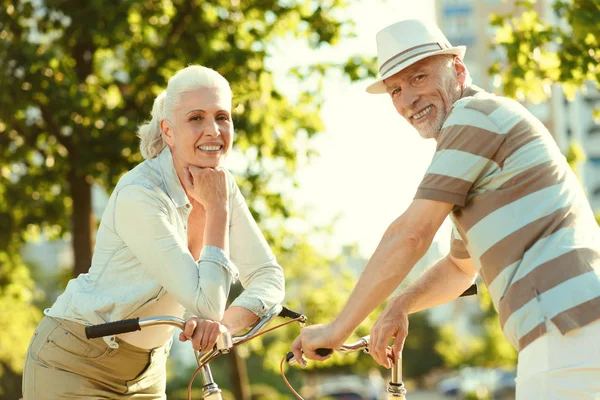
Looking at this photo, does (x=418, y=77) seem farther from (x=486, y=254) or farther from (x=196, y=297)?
(x=196, y=297)

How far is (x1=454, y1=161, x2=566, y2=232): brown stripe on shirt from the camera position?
300cm

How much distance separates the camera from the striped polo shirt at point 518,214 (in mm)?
2877

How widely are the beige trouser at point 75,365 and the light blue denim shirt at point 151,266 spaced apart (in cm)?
8

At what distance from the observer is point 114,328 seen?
3195 millimetres

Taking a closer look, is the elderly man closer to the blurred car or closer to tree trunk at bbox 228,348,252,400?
tree trunk at bbox 228,348,252,400

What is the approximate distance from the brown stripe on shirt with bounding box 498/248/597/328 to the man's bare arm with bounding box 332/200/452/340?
325 millimetres

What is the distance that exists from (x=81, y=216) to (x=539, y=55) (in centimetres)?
573

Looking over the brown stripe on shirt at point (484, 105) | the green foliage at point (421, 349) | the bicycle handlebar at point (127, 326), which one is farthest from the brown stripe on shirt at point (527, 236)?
the green foliage at point (421, 349)

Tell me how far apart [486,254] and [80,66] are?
32.7 feet

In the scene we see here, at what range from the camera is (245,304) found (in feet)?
12.0

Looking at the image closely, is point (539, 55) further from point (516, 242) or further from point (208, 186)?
point (516, 242)

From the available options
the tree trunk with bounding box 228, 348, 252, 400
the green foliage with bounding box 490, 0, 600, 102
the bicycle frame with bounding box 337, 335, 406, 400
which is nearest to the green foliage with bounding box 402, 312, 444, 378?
the tree trunk with bounding box 228, 348, 252, 400

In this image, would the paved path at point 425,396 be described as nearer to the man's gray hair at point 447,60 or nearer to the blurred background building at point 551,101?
the blurred background building at point 551,101

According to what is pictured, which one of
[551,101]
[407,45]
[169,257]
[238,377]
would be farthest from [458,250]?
[551,101]
